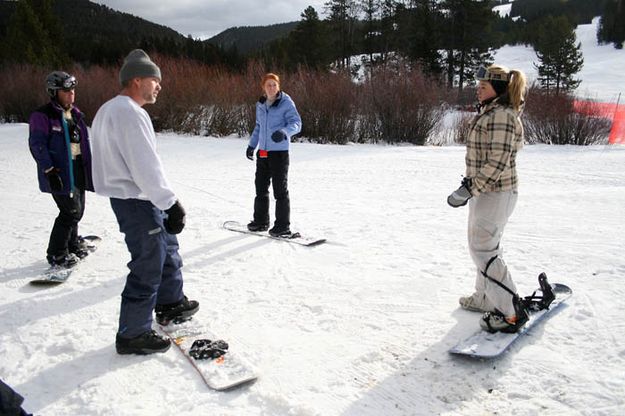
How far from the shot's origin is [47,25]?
34312mm

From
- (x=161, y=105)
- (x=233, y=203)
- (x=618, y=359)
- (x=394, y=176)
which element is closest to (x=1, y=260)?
(x=233, y=203)

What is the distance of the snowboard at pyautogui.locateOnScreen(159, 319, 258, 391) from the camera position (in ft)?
9.07

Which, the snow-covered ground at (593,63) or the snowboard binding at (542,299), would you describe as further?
the snow-covered ground at (593,63)

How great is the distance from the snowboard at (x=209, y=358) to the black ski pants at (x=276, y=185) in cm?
232

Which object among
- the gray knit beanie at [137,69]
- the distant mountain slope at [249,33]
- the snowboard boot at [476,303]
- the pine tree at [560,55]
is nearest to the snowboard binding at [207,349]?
the gray knit beanie at [137,69]

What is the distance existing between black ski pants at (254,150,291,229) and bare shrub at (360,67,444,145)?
432 inches

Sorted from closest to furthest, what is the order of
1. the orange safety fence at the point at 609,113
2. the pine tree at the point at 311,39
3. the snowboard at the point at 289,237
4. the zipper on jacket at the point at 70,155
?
the zipper on jacket at the point at 70,155 < the snowboard at the point at 289,237 < the orange safety fence at the point at 609,113 < the pine tree at the point at 311,39

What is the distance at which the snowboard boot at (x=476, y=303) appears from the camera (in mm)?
3595

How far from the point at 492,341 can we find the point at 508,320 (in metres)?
0.21

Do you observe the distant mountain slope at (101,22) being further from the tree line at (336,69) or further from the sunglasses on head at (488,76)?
the sunglasses on head at (488,76)

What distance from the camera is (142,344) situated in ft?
9.96

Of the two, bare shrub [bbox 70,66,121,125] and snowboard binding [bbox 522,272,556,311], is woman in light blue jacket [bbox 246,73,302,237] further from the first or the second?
bare shrub [bbox 70,66,121,125]

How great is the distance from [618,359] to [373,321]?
1594mm

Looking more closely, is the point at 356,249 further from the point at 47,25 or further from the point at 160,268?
the point at 47,25
